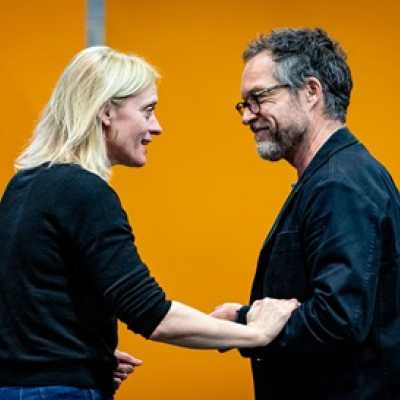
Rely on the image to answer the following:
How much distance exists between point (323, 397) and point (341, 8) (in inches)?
79.5

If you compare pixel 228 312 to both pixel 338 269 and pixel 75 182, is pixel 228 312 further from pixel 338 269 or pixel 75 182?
pixel 75 182

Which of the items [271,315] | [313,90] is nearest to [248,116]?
[313,90]

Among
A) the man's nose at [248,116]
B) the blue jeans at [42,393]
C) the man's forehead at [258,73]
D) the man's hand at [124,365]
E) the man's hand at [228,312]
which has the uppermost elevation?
the man's forehead at [258,73]

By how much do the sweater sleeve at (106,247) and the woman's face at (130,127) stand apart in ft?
0.67

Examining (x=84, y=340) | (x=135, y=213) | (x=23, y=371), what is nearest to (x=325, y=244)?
(x=84, y=340)

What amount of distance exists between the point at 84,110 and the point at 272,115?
530 millimetres

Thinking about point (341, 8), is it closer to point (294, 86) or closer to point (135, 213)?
point (135, 213)

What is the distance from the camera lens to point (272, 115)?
229cm

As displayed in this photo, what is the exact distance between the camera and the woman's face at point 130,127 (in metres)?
2.07

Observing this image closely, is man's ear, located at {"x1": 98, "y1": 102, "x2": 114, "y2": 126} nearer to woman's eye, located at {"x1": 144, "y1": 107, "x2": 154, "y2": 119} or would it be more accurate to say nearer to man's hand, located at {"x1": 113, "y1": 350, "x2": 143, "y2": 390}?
woman's eye, located at {"x1": 144, "y1": 107, "x2": 154, "y2": 119}

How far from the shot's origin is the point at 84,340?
1914 millimetres

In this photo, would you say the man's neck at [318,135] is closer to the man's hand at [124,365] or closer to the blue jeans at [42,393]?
the man's hand at [124,365]

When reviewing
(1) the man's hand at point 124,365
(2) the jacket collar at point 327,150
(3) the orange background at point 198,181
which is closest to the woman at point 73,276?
(1) the man's hand at point 124,365

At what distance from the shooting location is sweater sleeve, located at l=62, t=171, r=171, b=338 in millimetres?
1856
